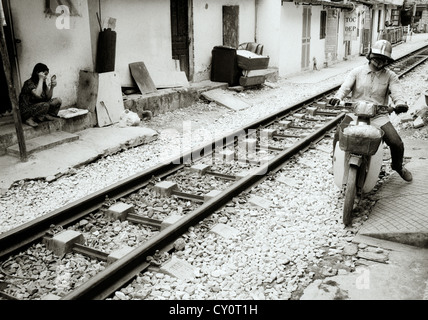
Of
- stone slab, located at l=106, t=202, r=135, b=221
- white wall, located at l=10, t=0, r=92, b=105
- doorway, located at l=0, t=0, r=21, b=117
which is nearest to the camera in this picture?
stone slab, located at l=106, t=202, r=135, b=221

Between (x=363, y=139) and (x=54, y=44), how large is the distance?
22.3ft

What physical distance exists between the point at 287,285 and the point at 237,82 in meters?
11.4

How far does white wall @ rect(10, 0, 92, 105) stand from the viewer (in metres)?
8.16

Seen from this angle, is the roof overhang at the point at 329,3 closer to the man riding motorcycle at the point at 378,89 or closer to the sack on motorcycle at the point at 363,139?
the man riding motorcycle at the point at 378,89

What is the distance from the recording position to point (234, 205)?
17.7 feet

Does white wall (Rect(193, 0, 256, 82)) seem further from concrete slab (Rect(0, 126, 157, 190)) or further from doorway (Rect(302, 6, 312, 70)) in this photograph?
concrete slab (Rect(0, 126, 157, 190))

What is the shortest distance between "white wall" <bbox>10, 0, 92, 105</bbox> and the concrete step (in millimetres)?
1263

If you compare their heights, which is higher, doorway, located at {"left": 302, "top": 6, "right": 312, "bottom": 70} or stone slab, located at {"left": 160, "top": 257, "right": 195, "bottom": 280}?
doorway, located at {"left": 302, "top": 6, "right": 312, "bottom": 70}

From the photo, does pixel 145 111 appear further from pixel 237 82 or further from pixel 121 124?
pixel 237 82

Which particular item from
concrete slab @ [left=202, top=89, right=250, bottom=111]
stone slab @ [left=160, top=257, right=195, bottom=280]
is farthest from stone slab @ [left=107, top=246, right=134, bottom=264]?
concrete slab @ [left=202, top=89, right=250, bottom=111]

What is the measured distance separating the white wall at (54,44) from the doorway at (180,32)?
387 cm

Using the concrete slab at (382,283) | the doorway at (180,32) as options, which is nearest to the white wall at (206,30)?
the doorway at (180,32)

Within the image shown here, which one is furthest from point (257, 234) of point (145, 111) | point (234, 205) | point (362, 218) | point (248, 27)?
point (248, 27)

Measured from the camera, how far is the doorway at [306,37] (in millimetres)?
20594
